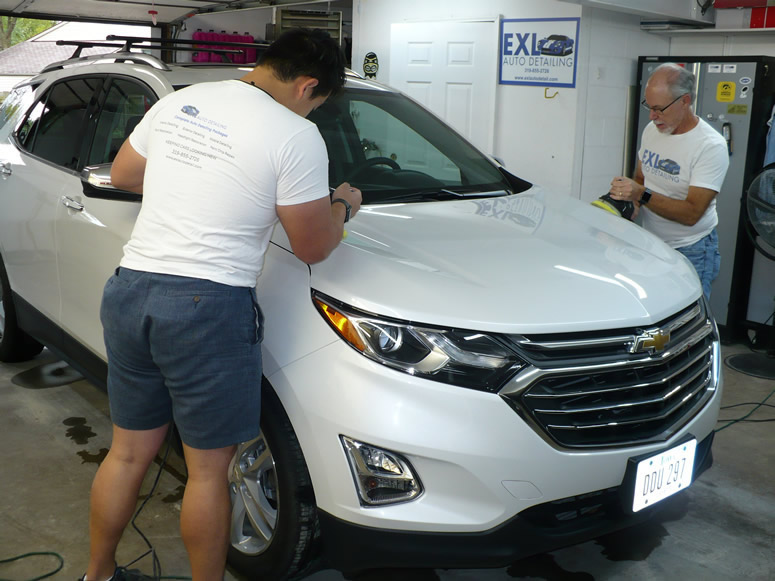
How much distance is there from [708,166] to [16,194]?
115 inches

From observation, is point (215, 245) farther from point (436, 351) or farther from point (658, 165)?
point (658, 165)

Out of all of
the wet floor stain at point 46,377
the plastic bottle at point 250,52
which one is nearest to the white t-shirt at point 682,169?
the wet floor stain at point 46,377

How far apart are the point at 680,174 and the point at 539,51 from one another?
273cm

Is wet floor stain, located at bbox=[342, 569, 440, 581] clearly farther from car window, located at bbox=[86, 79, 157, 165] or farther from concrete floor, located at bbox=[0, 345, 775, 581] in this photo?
car window, located at bbox=[86, 79, 157, 165]

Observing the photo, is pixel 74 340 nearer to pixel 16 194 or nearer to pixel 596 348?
pixel 16 194

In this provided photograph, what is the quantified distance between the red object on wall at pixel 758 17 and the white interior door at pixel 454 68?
5.96ft

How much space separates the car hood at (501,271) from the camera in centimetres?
192

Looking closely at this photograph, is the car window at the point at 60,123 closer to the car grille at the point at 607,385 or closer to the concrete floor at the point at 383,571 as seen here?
the concrete floor at the point at 383,571

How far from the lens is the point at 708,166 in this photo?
3.37m

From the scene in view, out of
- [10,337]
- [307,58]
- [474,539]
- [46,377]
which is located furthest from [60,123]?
[474,539]

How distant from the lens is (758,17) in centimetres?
516

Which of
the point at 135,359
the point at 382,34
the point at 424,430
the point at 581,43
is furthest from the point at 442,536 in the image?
the point at 382,34

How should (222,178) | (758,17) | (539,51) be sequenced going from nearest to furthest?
(222,178)
(758,17)
(539,51)

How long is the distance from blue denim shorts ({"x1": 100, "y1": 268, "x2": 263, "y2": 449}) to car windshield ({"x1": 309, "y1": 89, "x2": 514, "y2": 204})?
3.03 ft
